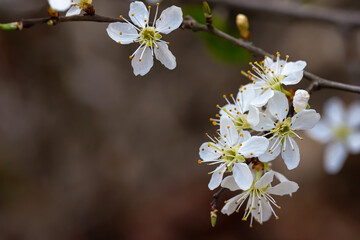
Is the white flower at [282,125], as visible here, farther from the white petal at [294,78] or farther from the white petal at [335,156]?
the white petal at [335,156]

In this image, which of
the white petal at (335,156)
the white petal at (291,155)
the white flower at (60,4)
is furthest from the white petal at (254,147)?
the white petal at (335,156)

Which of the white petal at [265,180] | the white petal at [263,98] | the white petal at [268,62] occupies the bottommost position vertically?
the white petal at [265,180]

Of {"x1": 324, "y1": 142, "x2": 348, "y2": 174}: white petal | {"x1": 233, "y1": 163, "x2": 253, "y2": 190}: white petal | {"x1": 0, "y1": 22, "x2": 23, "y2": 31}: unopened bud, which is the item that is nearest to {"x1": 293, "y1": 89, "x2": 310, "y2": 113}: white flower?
{"x1": 233, "y1": 163, "x2": 253, "y2": 190}: white petal

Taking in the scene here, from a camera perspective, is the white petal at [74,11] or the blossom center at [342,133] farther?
the blossom center at [342,133]

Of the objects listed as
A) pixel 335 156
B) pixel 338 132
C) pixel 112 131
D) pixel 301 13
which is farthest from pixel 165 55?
pixel 112 131

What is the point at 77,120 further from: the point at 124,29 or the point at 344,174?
the point at 124,29

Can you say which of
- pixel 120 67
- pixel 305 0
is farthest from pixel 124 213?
pixel 305 0

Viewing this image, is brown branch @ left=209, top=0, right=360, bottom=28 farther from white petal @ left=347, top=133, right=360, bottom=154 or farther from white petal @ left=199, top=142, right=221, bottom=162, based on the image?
white petal @ left=199, top=142, right=221, bottom=162
